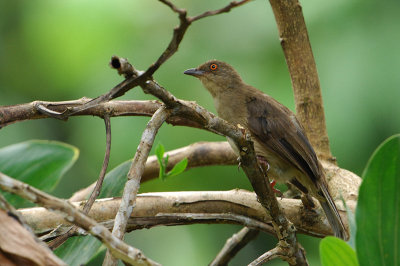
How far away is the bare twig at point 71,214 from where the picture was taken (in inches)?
56.6

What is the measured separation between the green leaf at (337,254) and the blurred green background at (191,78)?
104 inches

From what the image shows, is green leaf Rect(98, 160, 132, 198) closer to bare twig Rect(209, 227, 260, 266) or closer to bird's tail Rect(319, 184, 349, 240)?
bare twig Rect(209, 227, 260, 266)

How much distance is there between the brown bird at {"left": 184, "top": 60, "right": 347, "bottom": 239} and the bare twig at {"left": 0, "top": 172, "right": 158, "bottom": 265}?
1.84m

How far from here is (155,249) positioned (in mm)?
4672

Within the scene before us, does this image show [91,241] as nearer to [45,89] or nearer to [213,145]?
[213,145]

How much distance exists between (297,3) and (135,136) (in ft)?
5.41

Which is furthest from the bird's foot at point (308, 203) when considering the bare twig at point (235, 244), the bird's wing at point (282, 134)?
the bare twig at point (235, 244)

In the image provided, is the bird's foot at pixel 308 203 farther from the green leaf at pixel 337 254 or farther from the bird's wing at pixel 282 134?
the green leaf at pixel 337 254

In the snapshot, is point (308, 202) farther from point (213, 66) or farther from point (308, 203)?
point (213, 66)

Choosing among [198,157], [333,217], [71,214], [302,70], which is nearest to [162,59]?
[71,214]

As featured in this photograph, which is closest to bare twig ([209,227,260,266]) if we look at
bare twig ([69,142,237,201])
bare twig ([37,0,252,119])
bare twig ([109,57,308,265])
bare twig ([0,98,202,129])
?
bare twig ([69,142,237,201])

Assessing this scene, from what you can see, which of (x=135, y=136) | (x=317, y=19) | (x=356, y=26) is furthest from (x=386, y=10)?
(x=135, y=136)

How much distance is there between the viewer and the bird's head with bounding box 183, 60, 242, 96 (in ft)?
14.4

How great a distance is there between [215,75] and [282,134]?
1.02 metres
